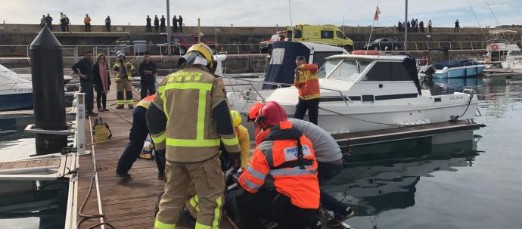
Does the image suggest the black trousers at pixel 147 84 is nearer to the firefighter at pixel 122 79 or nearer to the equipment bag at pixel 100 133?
the firefighter at pixel 122 79

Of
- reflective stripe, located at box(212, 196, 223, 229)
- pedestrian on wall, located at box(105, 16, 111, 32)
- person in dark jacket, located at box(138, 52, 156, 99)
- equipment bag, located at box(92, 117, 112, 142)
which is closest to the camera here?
reflective stripe, located at box(212, 196, 223, 229)

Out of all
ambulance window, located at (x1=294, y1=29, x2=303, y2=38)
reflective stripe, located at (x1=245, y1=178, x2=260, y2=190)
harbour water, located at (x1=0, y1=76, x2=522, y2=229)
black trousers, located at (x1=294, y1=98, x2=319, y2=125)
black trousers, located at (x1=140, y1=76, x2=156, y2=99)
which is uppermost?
ambulance window, located at (x1=294, y1=29, x2=303, y2=38)

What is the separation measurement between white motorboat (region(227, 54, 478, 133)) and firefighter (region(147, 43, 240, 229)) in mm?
6926

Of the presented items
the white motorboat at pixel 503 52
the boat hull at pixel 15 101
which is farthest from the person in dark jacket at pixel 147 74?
the white motorboat at pixel 503 52

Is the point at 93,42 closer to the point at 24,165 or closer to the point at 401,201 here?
the point at 24,165

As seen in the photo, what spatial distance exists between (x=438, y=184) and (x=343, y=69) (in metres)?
4.40

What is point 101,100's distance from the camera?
49.2 ft

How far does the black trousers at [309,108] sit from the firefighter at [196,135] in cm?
657

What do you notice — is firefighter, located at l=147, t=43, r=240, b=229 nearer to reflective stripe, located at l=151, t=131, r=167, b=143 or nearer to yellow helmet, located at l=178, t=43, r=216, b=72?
yellow helmet, located at l=178, t=43, r=216, b=72

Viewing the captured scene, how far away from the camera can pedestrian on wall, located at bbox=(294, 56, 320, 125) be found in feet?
35.1

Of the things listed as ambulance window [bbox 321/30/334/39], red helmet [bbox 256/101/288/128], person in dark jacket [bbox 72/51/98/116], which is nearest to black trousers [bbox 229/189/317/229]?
red helmet [bbox 256/101/288/128]

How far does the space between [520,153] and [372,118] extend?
3.54 m

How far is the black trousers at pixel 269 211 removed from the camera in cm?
442

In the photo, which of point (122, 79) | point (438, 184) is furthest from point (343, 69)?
point (122, 79)
